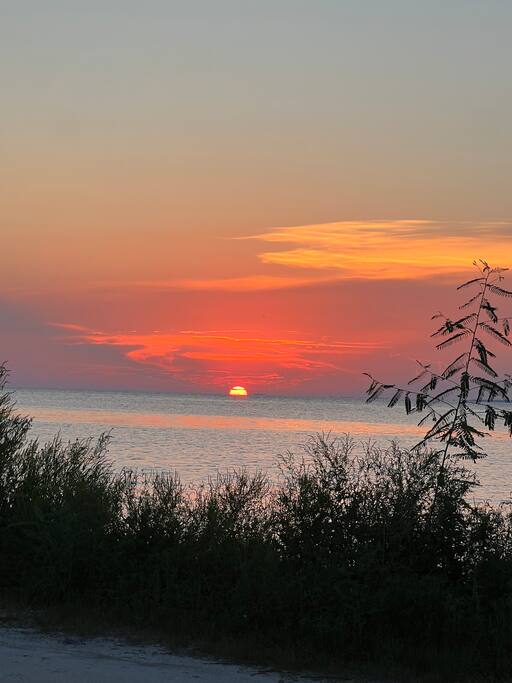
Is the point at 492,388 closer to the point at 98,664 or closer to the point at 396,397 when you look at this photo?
the point at 396,397

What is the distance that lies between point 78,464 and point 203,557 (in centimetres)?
481

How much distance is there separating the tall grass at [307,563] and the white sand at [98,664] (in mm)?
929

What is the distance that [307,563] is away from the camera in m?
13.2

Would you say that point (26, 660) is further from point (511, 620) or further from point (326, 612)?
point (511, 620)

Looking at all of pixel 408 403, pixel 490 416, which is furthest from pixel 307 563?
pixel 490 416

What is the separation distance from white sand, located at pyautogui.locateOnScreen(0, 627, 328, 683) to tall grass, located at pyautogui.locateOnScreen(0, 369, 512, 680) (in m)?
0.93

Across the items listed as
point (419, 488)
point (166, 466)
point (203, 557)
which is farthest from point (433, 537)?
point (166, 466)

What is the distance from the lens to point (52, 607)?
1395 cm

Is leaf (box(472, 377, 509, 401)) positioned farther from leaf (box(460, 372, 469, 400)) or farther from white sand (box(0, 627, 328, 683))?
white sand (box(0, 627, 328, 683))

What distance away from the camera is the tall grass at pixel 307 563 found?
12.4 m

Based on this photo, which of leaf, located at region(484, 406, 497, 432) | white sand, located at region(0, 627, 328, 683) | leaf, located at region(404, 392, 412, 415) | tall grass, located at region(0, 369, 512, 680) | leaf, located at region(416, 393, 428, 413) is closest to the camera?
white sand, located at region(0, 627, 328, 683)

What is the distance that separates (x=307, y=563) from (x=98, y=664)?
3.38 meters

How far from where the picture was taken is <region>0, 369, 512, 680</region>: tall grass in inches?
488

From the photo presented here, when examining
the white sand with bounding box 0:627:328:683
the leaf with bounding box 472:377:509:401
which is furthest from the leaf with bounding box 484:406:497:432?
the white sand with bounding box 0:627:328:683
